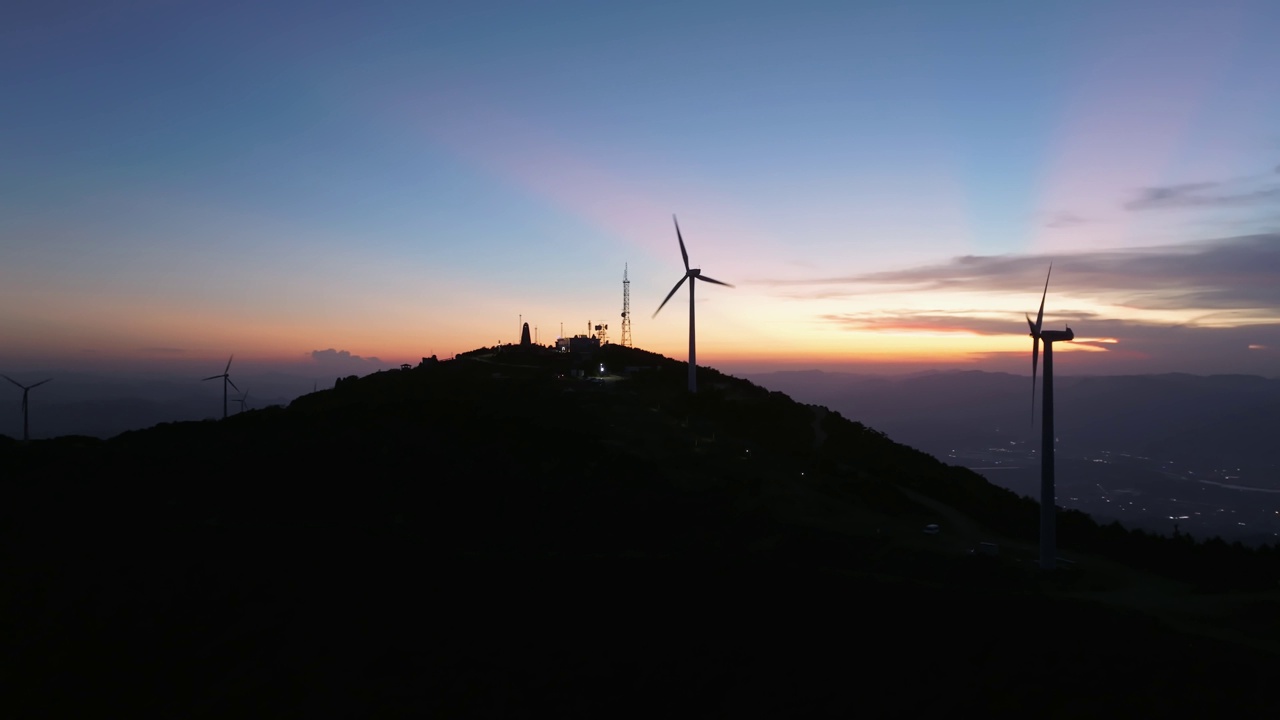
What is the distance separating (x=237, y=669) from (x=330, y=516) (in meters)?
27.1

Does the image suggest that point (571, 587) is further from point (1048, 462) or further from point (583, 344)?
point (583, 344)

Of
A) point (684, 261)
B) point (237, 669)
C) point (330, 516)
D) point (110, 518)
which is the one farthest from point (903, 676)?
point (684, 261)

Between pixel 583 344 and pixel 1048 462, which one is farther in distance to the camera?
pixel 583 344

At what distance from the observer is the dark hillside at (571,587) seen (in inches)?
1252

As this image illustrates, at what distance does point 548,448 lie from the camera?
7694 centimetres

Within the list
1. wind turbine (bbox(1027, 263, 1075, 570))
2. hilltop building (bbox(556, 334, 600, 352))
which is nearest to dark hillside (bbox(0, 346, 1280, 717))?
wind turbine (bbox(1027, 263, 1075, 570))

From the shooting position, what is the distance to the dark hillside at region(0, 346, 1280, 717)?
1252 inches

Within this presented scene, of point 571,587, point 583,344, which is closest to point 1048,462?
point 571,587

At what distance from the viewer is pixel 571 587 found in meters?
44.3

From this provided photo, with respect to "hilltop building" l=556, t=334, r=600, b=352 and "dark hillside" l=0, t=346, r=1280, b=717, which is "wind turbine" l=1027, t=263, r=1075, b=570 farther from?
"hilltop building" l=556, t=334, r=600, b=352

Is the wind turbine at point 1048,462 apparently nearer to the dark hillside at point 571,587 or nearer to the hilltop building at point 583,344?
the dark hillside at point 571,587

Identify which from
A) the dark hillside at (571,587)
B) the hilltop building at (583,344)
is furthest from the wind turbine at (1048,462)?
the hilltop building at (583,344)

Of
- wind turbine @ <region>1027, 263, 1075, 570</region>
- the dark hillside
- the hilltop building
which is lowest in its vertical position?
the dark hillside

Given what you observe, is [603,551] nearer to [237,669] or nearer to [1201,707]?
[237,669]
